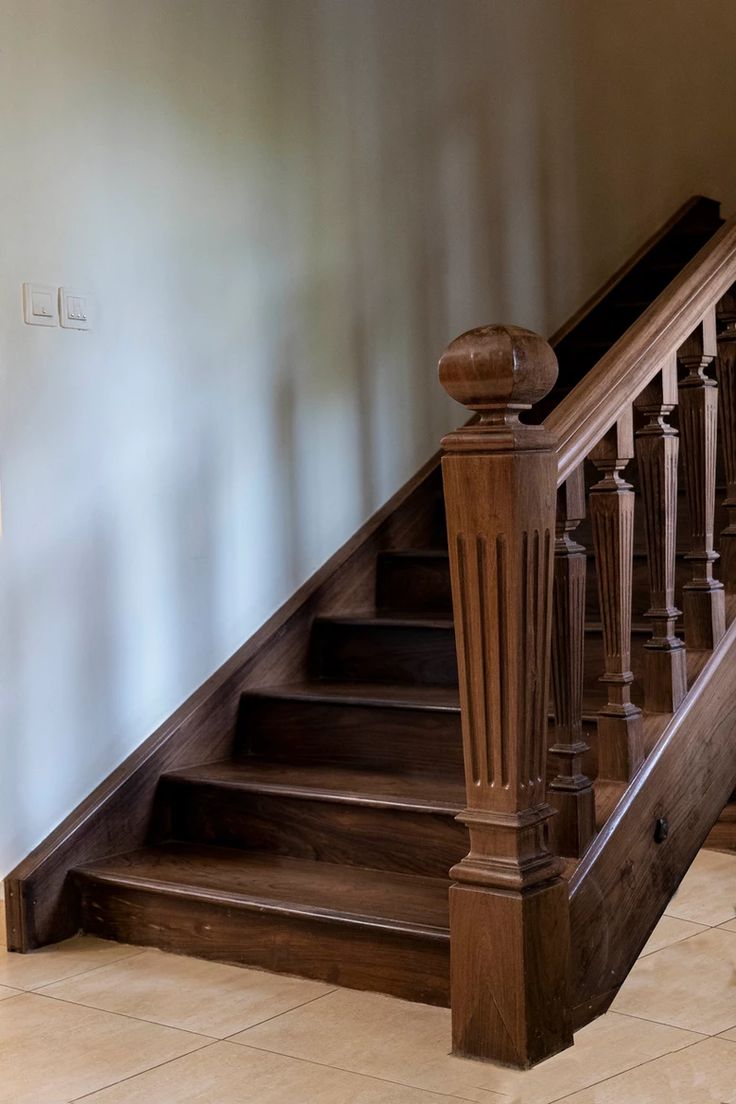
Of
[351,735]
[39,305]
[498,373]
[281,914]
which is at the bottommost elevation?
[281,914]

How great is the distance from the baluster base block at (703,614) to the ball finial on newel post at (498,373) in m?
0.70

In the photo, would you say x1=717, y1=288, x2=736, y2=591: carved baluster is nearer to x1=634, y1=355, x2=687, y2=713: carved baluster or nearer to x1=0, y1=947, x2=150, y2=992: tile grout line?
x1=634, y1=355, x2=687, y2=713: carved baluster

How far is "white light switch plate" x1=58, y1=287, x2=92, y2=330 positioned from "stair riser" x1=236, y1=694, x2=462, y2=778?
98cm

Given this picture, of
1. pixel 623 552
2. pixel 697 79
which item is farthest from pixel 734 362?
pixel 697 79

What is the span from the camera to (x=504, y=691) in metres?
2.13

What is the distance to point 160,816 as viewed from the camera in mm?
3186

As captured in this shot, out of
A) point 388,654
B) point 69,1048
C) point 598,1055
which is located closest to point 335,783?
point 388,654

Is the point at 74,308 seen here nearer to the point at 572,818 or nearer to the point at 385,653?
the point at 385,653

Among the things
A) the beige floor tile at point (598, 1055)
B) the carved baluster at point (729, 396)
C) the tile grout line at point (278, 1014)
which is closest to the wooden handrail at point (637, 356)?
the carved baluster at point (729, 396)

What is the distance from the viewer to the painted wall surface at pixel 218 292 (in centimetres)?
296

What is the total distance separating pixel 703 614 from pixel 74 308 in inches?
58.2

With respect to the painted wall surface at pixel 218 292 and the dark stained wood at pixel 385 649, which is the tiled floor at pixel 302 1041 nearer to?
the painted wall surface at pixel 218 292

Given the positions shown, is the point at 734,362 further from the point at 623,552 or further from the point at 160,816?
the point at 160,816

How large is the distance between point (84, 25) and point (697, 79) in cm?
301
